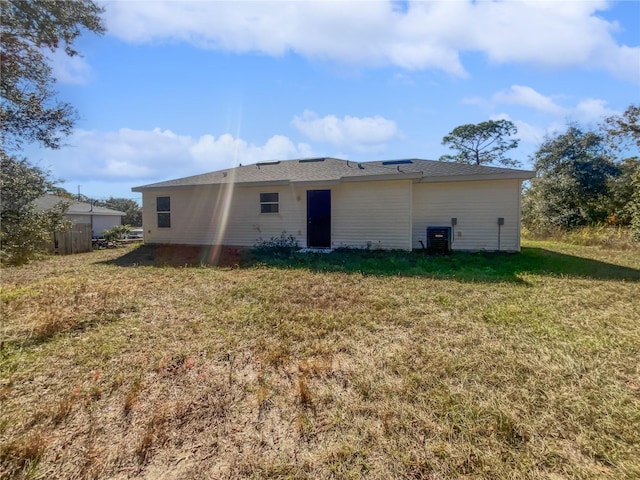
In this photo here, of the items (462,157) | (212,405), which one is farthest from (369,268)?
(462,157)

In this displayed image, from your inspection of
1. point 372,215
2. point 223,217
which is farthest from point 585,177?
point 223,217

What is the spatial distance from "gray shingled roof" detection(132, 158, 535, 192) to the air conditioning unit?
1491 mm

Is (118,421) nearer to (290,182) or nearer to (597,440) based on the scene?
(597,440)

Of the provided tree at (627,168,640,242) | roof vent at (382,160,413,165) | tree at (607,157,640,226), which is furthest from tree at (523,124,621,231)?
roof vent at (382,160,413,165)

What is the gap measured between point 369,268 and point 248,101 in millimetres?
6197

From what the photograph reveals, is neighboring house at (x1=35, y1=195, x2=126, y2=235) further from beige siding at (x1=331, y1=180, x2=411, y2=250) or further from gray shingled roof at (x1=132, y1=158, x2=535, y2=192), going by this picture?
beige siding at (x1=331, y1=180, x2=411, y2=250)

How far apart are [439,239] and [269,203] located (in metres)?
5.51

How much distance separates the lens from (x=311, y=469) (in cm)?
169

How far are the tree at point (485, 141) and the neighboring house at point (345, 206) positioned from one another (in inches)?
737

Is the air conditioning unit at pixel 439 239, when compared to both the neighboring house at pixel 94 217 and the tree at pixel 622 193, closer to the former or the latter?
the tree at pixel 622 193

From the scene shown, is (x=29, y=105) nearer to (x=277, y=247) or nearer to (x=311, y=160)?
(x=277, y=247)

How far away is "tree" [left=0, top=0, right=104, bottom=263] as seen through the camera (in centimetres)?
456

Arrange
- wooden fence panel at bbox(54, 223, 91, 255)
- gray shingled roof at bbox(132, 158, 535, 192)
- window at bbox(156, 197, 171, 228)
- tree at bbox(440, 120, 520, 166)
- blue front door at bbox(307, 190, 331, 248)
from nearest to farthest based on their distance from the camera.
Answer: gray shingled roof at bbox(132, 158, 535, 192), blue front door at bbox(307, 190, 331, 248), wooden fence panel at bbox(54, 223, 91, 255), window at bbox(156, 197, 171, 228), tree at bbox(440, 120, 520, 166)

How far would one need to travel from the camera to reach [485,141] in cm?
2625
